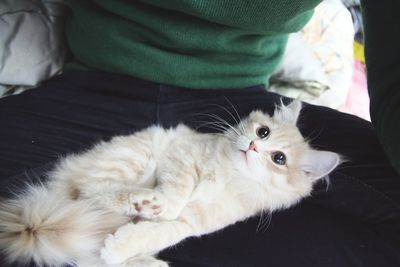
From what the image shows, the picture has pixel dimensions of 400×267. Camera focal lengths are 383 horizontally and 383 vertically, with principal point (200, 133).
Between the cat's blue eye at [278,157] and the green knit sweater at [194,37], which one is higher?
the green knit sweater at [194,37]

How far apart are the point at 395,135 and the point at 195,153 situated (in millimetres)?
523

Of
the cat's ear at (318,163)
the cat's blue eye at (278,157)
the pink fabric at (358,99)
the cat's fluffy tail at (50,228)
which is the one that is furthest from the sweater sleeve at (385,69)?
the pink fabric at (358,99)

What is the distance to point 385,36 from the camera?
0.99 meters

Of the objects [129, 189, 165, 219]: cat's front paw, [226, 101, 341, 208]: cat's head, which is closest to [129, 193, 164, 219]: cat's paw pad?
[129, 189, 165, 219]: cat's front paw

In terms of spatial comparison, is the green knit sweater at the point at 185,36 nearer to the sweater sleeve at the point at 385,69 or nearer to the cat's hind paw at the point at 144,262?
the sweater sleeve at the point at 385,69

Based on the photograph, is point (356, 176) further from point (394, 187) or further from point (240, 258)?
point (240, 258)

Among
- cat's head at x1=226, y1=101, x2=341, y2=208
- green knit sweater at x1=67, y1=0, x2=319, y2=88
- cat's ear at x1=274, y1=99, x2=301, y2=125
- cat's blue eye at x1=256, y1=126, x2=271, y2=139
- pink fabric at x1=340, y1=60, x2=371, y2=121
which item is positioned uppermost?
green knit sweater at x1=67, y1=0, x2=319, y2=88

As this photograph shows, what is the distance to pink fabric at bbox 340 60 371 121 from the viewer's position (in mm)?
2027

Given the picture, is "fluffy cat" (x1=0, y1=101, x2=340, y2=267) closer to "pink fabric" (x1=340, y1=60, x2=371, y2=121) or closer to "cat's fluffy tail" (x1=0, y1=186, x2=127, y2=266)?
"cat's fluffy tail" (x1=0, y1=186, x2=127, y2=266)

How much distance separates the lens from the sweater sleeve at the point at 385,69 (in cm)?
93

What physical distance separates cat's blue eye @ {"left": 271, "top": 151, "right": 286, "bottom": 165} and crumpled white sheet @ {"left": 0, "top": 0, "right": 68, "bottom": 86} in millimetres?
884

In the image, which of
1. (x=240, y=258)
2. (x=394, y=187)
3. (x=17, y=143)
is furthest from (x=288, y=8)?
(x=17, y=143)

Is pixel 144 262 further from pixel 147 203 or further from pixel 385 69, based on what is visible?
pixel 385 69

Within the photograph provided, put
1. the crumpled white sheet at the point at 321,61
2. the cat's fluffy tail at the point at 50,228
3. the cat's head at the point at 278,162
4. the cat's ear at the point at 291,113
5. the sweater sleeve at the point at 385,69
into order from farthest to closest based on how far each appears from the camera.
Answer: the crumpled white sheet at the point at 321,61 → the cat's ear at the point at 291,113 → the cat's head at the point at 278,162 → the sweater sleeve at the point at 385,69 → the cat's fluffy tail at the point at 50,228
